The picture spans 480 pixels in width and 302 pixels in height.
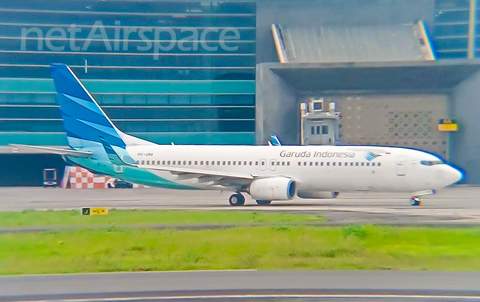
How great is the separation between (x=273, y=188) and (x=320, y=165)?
2459 millimetres

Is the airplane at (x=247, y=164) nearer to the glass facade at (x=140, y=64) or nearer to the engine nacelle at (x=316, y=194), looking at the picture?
the engine nacelle at (x=316, y=194)

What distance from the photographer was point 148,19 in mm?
47938

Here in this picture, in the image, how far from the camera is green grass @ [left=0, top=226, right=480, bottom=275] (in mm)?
11656

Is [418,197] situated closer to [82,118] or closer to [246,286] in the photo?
[82,118]

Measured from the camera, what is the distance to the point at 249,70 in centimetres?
4909

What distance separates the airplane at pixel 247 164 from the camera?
2656 cm

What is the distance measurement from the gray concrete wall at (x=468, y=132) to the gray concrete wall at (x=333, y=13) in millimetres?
5954

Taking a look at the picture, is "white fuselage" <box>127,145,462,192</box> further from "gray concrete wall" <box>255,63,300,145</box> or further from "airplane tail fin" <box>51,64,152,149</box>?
"gray concrete wall" <box>255,63,300,145</box>

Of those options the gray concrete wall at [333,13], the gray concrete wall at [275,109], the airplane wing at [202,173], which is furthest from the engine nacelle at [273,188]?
the gray concrete wall at [333,13]

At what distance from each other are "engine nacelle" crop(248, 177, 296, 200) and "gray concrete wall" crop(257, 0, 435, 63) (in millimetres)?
21826

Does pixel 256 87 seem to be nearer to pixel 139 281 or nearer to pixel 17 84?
pixel 17 84

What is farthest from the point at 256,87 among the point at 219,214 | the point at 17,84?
the point at 219,214

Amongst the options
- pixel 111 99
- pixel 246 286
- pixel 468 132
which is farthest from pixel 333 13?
pixel 246 286

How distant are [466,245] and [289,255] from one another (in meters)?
4.04
